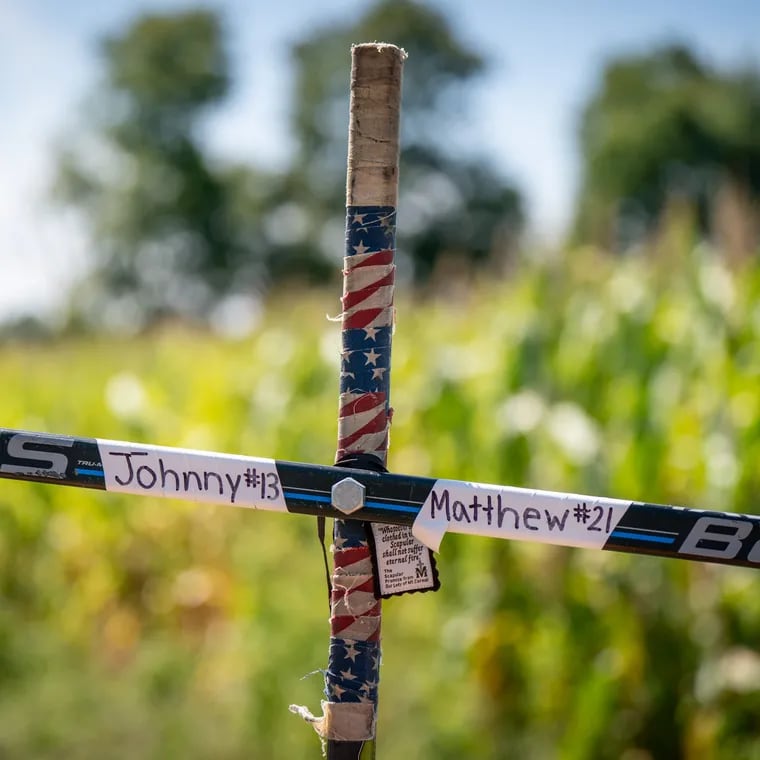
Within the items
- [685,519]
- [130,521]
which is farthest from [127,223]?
[685,519]

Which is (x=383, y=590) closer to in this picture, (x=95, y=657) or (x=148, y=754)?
(x=148, y=754)

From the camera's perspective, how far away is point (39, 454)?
1.02m

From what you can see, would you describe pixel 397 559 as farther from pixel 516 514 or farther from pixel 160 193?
pixel 160 193

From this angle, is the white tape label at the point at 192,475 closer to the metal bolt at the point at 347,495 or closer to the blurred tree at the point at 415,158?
the metal bolt at the point at 347,495

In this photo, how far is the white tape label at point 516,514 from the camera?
99 cm

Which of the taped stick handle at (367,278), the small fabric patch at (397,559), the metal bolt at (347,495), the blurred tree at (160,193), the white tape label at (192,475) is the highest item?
the blurred tree at (160,193)

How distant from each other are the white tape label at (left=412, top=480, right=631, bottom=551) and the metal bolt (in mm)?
63

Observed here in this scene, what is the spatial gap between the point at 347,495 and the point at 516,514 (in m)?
0.17

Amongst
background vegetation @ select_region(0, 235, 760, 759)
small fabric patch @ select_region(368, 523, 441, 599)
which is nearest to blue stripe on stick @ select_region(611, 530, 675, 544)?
small fabric patch @ select_region(368, 523, 441, 599)

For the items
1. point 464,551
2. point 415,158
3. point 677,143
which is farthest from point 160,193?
point 464,551

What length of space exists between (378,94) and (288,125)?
2900cm

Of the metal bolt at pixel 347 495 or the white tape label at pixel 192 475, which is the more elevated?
the white tape label at pixel 192 475

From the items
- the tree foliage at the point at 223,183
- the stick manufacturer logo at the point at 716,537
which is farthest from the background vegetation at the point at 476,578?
the tree foliage at the point at 223,183

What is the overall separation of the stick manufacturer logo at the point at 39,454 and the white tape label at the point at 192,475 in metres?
0.04
